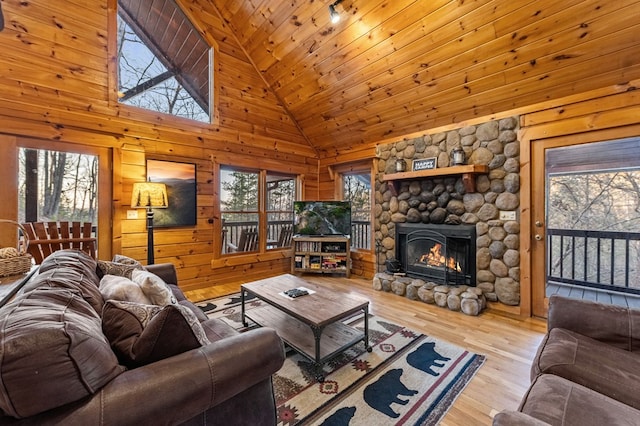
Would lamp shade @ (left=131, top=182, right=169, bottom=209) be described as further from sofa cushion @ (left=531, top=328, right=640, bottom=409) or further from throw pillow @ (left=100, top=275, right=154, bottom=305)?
sofa cushion @ (left=531, top=328, right=640, bottom=409)

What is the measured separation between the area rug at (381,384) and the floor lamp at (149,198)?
2.35 meters

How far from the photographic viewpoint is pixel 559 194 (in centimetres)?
316

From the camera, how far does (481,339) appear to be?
8.34 ft

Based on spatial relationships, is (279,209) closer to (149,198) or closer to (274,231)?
(274,231)

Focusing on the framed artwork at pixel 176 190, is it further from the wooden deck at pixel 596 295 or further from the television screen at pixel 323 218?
the wooden deck at pixel 596 295

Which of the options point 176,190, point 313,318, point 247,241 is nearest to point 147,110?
point 176,190

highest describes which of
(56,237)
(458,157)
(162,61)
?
(162,61)

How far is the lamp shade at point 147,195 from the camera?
128 inches

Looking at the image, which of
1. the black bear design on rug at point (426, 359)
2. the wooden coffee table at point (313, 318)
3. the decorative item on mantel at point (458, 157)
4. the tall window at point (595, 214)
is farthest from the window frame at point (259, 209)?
the tall window at point (595, 214)

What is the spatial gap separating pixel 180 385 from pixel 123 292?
2.64ft

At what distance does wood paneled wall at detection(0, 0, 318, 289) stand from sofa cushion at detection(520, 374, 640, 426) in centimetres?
399

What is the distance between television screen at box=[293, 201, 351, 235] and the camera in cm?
473

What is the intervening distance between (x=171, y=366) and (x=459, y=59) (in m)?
3.54

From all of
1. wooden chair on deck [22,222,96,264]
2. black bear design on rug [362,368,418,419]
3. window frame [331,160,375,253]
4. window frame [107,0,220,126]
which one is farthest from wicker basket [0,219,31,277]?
window frame [331,160,375,253]
